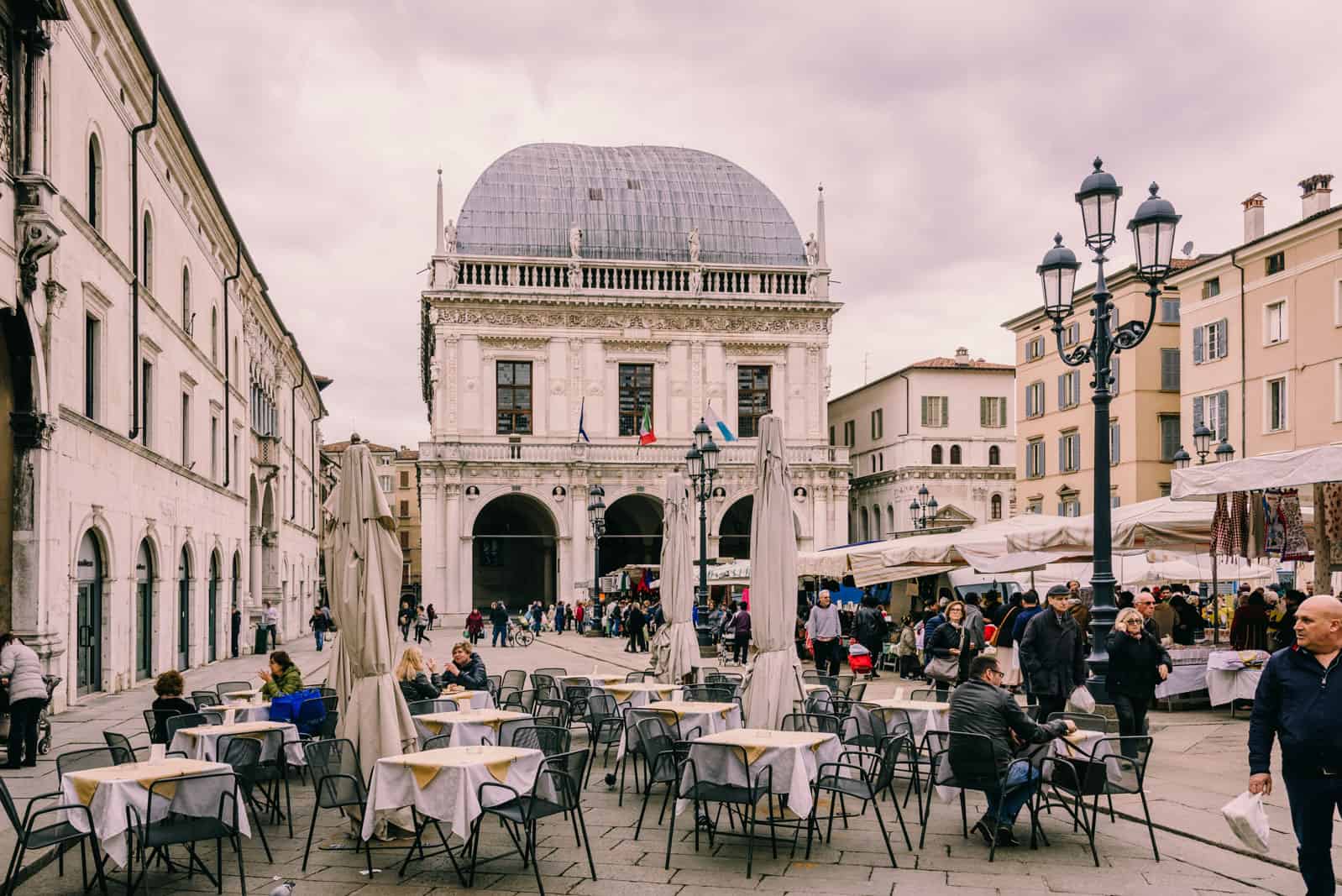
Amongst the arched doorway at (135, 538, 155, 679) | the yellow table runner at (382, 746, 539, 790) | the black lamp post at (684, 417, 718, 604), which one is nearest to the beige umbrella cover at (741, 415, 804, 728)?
the yellow table runner at (382, 746, 539, 790)

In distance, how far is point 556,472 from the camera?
173 feet

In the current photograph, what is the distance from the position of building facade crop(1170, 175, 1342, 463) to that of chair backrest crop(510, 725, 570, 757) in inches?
1149

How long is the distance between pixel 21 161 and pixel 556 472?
122 ft

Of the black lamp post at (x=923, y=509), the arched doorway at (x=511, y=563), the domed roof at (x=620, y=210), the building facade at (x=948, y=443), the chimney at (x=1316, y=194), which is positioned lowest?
the arched doorway at (x=511, y=563)

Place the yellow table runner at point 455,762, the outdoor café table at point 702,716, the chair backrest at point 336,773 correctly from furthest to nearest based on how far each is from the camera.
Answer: the outdoor café table at point 702,716 < the chair backrest at point 336,773 < the yellow table runner at point 455,762

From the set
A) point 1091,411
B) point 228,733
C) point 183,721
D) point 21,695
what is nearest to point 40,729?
point 21,695

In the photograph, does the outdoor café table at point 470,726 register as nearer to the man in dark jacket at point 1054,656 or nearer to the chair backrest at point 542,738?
the chair backrest at point 542,738

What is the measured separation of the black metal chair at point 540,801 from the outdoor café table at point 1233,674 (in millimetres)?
9428

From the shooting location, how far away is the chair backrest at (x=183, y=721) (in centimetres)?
1032

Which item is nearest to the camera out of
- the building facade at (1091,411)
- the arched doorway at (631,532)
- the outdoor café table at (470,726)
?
the outdoor café table at (470,726)

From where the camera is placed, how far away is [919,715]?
1121 centimetres

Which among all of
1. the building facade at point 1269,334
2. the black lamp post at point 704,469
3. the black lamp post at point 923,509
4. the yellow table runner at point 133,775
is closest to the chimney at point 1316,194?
the building facade at point 1269,334

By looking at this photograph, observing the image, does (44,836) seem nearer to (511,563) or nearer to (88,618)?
(88,618)

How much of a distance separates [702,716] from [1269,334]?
3171 centimetres
